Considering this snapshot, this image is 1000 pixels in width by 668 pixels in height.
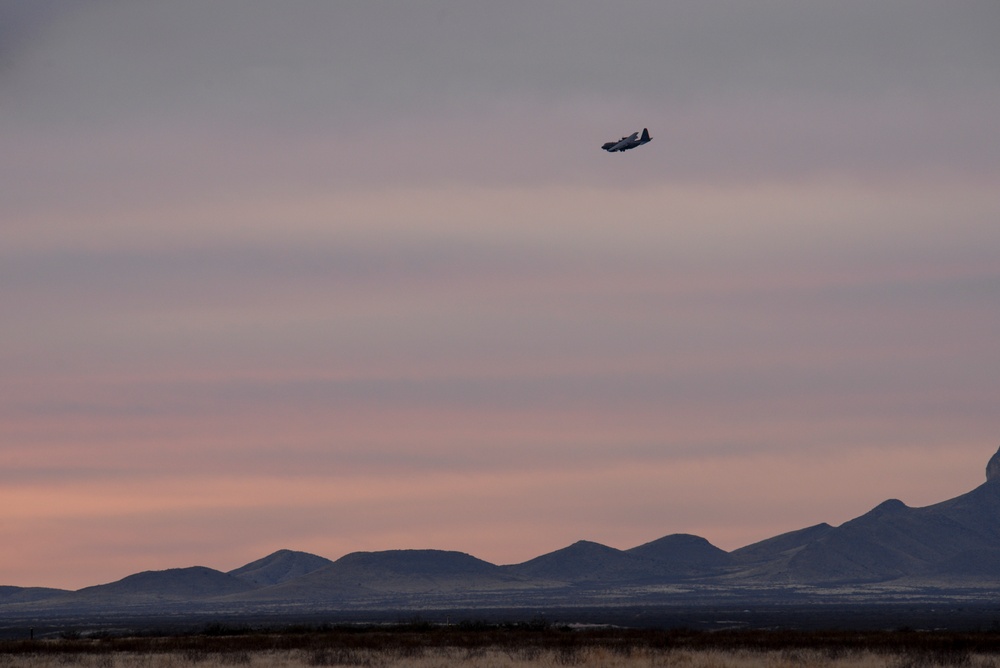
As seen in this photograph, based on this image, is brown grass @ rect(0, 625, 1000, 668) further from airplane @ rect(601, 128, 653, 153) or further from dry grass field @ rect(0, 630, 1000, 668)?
airplane @ rect(601, 128, 653, 153)

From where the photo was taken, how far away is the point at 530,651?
67.0m

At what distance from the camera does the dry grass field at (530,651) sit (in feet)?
199

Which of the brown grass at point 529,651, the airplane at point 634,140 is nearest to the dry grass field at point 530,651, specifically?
the brown grass at point 529,651

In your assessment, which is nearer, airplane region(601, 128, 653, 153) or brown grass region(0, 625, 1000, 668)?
brown grass region(0, 625, 1000, 668)

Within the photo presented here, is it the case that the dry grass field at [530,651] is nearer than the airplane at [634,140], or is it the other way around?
the dry grass field at [530,651]

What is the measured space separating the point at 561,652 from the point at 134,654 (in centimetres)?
2106

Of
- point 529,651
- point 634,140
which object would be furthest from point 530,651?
point 634,140

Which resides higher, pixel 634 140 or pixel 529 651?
pixel 634 140

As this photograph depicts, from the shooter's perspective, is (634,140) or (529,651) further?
(634,140)

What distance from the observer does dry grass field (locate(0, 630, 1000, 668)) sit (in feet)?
199

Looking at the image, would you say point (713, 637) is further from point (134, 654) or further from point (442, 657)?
point (134, 654)

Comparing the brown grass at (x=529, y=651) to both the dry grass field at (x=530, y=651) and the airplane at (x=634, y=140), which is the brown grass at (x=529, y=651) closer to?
the dry grass field at (x=530, y=651)

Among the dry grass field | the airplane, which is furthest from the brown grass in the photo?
the airplane

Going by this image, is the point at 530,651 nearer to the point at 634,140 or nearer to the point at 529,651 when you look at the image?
the point at 529,651
